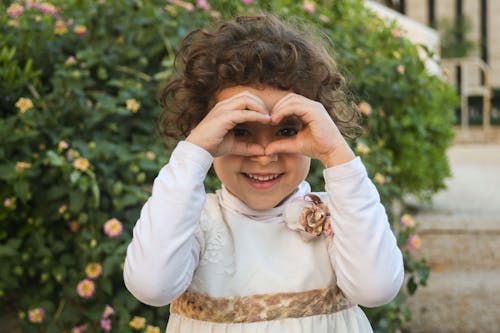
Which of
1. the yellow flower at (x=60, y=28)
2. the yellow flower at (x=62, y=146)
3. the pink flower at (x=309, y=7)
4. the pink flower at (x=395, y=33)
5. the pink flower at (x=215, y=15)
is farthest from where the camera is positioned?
the pink flower at (x=395, y=33)

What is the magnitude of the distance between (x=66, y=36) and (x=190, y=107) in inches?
48.4

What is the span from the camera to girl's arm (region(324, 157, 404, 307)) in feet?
3.87

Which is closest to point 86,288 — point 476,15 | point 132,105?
point 132,105

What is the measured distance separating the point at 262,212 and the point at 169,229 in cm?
23

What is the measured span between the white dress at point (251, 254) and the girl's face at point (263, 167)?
35mm

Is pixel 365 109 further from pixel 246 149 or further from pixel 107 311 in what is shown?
pixel 246 149

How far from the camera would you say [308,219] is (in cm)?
126

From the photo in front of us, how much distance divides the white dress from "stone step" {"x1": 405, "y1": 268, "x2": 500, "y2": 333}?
161 centimetres

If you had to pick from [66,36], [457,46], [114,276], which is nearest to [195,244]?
[114,276]

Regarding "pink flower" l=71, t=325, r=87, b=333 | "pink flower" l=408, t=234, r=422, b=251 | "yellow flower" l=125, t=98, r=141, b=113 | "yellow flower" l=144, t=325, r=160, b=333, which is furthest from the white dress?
"pink flower" l=408, t=234, r=422, b=251

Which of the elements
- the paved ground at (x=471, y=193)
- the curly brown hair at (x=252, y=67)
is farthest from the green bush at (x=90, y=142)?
the paved ground at (x=471, y=193)

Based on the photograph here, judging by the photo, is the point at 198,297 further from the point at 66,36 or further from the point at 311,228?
the point at 66,36

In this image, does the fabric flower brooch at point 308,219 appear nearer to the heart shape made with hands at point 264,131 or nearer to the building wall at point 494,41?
the heart shape made with hands at point 264,131

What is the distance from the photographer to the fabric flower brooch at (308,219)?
4.14 feet
